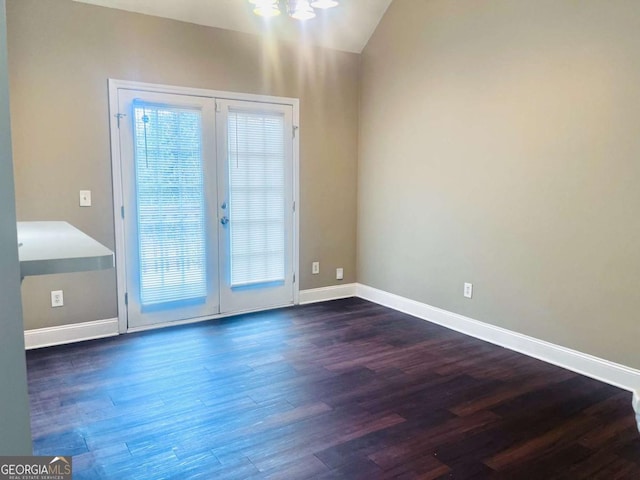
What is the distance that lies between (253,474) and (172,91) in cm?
314

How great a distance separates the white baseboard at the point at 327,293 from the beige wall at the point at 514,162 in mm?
549

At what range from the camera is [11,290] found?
109cm

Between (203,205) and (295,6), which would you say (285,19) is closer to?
(295,6)

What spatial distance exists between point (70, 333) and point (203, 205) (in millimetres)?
1512

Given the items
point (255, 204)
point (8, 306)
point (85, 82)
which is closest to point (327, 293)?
point (255, 204)

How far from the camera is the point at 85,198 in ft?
11.9

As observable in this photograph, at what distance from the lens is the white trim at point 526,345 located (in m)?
2.88

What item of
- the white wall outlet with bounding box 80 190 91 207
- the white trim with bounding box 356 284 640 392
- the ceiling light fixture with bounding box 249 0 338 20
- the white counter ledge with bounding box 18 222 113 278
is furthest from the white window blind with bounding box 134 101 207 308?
the white counter ledge with bounding box 18 222 113 278

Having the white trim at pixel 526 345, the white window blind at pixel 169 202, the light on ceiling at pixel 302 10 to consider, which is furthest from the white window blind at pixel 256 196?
the white trim at pixel 526 345

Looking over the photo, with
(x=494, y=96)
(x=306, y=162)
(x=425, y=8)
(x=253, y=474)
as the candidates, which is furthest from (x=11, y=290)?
(x=425, y=8)

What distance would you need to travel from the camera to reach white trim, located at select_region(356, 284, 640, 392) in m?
2.88

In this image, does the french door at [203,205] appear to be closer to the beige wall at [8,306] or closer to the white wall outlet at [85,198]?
the white wall outlet at [85,198]

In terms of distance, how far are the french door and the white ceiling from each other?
2.20 ft

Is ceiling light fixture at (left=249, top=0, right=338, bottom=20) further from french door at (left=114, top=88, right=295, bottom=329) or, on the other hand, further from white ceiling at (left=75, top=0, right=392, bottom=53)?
french door at (left=114, top=88, right=295, bottom=329)
